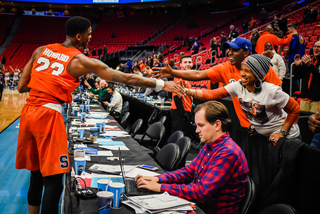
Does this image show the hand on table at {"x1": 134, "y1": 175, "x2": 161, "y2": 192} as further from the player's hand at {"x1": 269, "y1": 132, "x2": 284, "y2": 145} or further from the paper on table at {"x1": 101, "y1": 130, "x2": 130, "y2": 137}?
the paper on table at {"x1": 101, "y1": 130, "x2": 130, "y2": 137}

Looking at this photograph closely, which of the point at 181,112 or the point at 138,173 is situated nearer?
the point at 138,173

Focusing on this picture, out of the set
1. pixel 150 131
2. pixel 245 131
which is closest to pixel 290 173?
pixel 245 131

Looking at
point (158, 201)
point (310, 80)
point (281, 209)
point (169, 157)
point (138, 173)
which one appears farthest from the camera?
point (310, 80)

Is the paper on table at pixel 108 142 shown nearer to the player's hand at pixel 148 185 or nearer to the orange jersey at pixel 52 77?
the orange jersey at pixel 52 77

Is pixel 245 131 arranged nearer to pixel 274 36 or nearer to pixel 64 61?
pixel 64 61

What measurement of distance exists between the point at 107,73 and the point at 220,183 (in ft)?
3.82

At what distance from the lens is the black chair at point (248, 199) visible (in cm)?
169

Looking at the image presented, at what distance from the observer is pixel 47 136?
1.95m

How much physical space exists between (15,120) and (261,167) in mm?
7673

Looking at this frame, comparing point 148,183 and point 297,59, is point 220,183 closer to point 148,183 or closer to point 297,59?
point 148,183

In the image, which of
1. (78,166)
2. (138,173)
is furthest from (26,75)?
(138,173)

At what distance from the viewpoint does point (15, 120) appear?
26.7 ft

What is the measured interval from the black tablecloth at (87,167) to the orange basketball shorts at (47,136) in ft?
0.45

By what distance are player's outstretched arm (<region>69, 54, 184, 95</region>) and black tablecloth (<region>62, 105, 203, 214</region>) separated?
0.68 m
